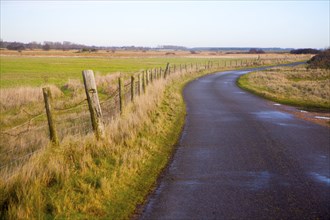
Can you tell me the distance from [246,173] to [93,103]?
163 inches

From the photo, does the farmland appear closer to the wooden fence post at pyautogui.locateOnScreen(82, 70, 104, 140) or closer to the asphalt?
the wooden fence post at pyautogui.locateOnScreen(82, 70, 104, 140)

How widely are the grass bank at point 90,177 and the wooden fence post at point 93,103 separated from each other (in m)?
0.31

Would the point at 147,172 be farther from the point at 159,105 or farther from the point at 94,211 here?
the point at 159,105

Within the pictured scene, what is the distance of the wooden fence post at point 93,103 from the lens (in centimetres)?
897

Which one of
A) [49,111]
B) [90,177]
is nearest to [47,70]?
[49,111]

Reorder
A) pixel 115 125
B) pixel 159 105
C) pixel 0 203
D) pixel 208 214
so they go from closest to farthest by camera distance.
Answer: pixel 0 203, pixel 208 214, pixel 115 125, pixel 159 105

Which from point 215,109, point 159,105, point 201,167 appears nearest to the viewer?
point 201,167

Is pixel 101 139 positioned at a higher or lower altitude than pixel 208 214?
higher

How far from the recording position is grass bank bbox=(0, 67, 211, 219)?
551 cm

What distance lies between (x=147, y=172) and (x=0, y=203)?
3.26 meters

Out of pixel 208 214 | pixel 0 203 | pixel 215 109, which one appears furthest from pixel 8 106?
pixel 208 214

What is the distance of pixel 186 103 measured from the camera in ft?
64.7

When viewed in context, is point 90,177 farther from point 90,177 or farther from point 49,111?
point 49,111

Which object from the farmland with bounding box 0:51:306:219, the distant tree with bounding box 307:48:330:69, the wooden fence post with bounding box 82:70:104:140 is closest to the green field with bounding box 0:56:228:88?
the farmland with bounding box 0:51:306:219
